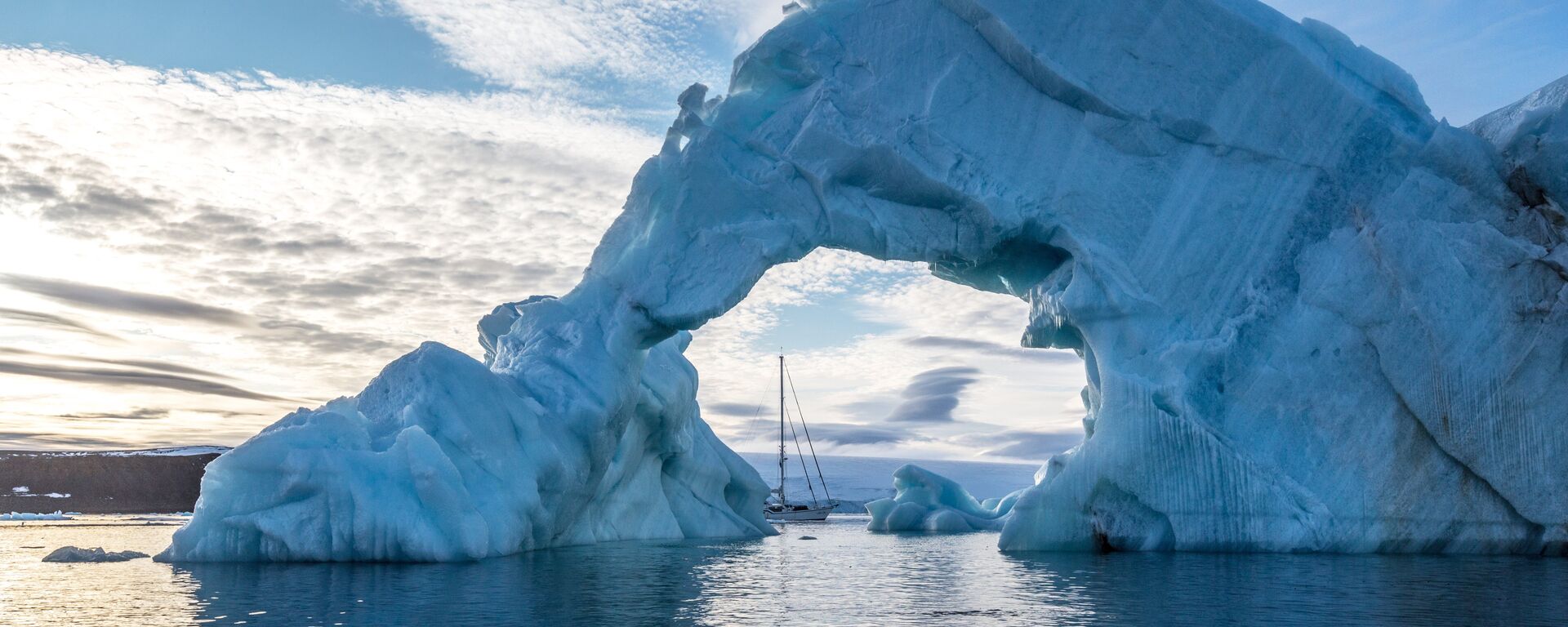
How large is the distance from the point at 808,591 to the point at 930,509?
18529 mm

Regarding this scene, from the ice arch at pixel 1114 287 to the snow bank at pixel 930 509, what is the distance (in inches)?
371

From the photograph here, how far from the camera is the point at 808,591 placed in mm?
10664

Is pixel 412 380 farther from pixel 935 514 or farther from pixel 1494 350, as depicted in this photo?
pixel 935 514

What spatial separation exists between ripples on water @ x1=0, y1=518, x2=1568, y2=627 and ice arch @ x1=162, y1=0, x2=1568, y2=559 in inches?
35.5

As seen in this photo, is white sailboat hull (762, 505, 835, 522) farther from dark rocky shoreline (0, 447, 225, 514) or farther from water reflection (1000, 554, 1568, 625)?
dark rocky shoreline (0, 447, 225, 514)

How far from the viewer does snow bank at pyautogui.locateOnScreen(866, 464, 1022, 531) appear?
27.9 meters

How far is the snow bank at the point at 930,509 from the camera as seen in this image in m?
27.9

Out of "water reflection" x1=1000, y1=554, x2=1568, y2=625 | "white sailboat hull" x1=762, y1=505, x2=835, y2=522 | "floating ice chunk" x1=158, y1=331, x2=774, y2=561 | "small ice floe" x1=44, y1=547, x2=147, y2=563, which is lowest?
"white sailboat hull" x1=762, y1=505, x2=835, y2=522

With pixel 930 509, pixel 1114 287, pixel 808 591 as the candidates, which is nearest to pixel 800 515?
pixel 930 509

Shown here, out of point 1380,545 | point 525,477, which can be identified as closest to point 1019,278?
point 1380,545

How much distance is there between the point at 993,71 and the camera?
58.5ft

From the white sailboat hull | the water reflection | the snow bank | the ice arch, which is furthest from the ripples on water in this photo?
the white sailboat hull

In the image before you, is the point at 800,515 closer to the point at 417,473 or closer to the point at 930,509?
the point at 930,509

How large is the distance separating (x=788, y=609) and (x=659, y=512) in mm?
13094
